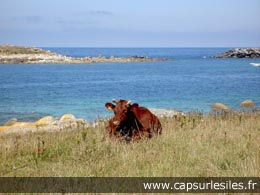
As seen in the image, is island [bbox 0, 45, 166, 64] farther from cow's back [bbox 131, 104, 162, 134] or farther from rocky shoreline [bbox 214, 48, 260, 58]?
cow's back [bbox 131, 104, 162, 134]

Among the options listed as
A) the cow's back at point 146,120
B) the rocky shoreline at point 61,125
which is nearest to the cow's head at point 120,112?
the cow's back at point 146,120

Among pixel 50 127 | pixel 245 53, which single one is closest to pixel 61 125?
pixel 50 127

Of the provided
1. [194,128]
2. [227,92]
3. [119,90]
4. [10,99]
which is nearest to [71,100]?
[10,99]

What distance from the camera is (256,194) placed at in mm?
6906

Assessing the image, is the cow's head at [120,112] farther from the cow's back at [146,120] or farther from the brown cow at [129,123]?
the cow's back at [146,120]

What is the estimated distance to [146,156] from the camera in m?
9.34

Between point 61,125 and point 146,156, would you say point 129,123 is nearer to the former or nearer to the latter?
point 146,156

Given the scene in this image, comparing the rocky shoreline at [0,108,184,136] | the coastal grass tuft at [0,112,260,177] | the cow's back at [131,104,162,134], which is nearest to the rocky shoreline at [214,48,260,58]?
the rocky shoreline at [0,108,184,136]

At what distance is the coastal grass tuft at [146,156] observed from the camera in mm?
8320

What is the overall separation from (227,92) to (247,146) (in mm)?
42374

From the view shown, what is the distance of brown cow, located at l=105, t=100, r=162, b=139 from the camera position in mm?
12016

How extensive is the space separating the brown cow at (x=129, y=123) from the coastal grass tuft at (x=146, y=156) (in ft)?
1.62

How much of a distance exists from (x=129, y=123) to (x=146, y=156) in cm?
306

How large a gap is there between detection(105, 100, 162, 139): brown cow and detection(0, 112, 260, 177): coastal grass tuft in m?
0.49
